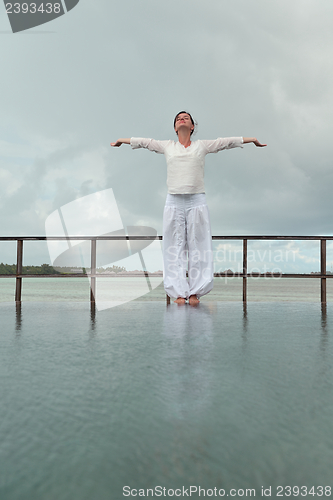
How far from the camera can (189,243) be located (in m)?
3.31

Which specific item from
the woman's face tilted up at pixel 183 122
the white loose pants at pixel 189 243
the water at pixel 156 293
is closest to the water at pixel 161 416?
the white loose pants at pixel 189 243

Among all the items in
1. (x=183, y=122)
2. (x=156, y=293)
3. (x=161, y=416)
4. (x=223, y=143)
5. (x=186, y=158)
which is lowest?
(x=156, y=293)

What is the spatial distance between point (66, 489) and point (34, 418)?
27cm

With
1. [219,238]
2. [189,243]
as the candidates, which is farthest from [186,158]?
[219,238]

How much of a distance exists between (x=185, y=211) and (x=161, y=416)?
2635 mm

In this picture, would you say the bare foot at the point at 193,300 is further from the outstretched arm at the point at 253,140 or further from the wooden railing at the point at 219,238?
the outstretched arm at the point at 253,140

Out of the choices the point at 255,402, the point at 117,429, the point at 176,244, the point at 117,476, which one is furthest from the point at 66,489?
the point at 176,244

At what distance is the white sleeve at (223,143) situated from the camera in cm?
324

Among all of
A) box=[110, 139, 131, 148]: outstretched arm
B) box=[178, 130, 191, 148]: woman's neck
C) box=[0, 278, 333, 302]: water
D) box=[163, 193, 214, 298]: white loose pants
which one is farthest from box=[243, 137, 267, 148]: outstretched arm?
box=[0, 278, 333, 302]: water

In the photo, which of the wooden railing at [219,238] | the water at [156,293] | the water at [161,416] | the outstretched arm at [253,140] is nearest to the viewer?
the water at [161,416]

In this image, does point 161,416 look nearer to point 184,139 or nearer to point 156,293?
point 184,139

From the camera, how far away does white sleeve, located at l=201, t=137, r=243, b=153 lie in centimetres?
324

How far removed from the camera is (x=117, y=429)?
2.31 ft

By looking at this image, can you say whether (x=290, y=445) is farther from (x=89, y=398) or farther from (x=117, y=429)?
(x=89, y=398)
